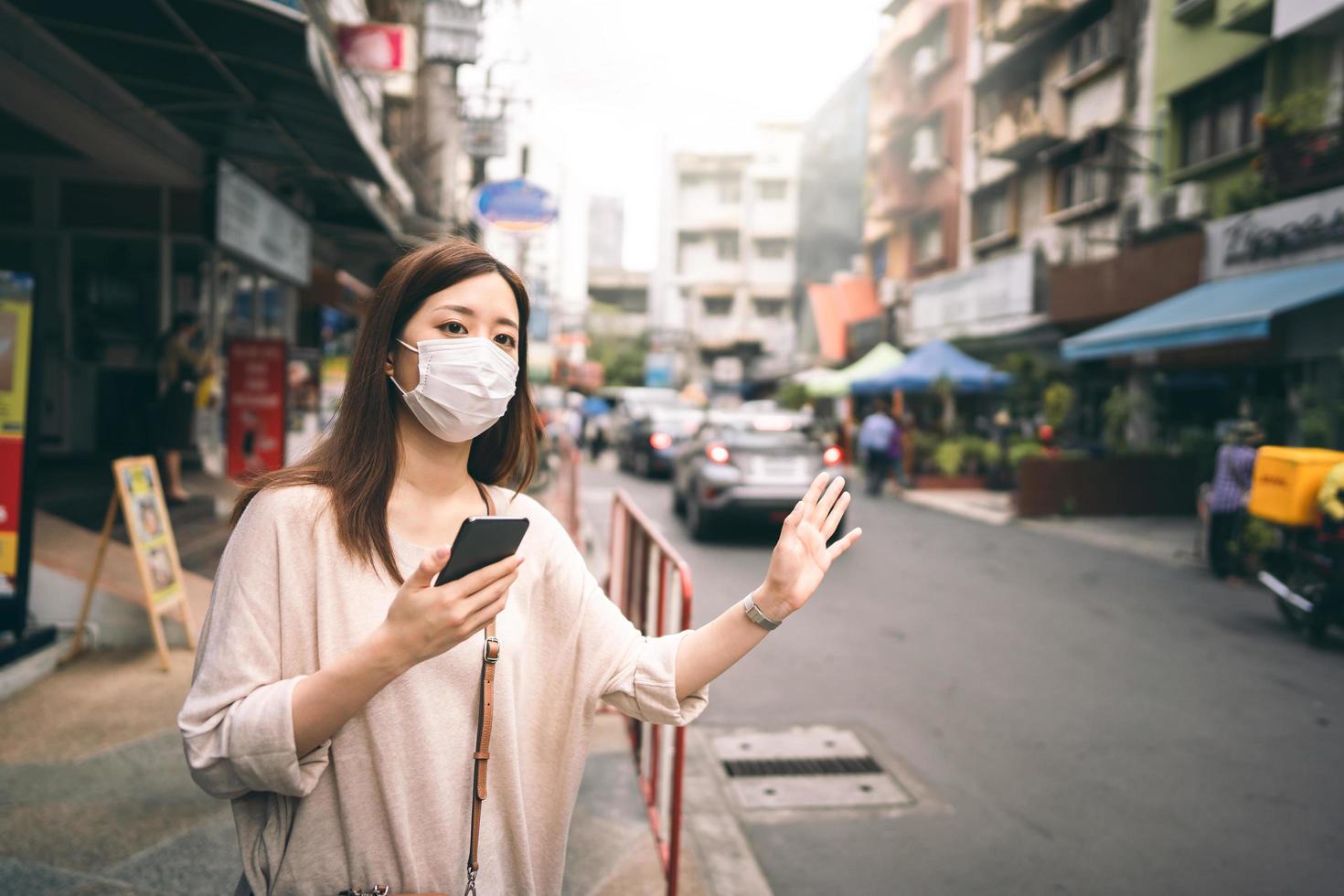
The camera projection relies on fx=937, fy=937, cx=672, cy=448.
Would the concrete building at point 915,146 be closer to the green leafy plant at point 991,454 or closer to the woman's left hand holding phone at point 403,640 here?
the green leafy plant at point 991,454

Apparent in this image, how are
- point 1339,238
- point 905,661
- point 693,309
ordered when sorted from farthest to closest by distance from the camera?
point 693,309
point 1339,238
point 905,661

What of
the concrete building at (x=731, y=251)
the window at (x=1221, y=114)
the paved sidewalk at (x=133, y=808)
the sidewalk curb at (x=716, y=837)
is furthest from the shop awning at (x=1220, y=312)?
the concrete building at (x=731, y=251)

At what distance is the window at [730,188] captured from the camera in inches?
2087

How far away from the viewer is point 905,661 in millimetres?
6180

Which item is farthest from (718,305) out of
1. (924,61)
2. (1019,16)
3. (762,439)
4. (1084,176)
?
(762,439)

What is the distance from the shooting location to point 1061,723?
5023 mm

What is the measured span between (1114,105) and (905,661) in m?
15.9

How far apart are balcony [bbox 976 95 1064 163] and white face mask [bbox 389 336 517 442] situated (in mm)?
20814

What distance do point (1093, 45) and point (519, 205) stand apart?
12478 millimetres

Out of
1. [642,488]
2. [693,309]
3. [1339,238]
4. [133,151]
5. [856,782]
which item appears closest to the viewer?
[856,782]

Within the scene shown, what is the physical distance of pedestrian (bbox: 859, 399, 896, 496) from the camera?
1714 centimetres

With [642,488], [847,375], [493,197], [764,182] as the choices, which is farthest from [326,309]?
[764,182]

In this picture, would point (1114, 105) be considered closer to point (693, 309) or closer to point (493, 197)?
point (493, 197)

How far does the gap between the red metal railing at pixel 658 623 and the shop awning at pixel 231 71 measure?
363cm
